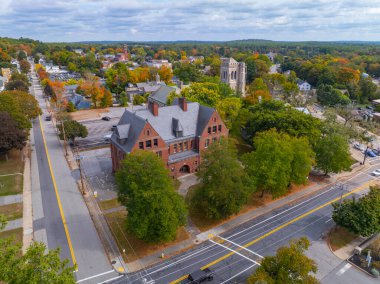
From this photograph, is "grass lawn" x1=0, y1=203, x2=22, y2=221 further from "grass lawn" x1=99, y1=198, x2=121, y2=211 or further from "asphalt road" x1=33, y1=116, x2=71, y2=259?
"grass lawn" x1=99, y1=198, x2=121, y2=211

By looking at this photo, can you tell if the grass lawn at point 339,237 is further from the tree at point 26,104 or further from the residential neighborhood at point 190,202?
the tree at point 26,104

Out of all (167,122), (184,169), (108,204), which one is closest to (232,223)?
(184,169)

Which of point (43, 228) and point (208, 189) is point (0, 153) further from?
point (208, 189)

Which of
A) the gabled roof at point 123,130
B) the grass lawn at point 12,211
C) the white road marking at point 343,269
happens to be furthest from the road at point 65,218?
the white road marking at point 343,269

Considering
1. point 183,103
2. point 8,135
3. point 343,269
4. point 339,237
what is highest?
point 183,103

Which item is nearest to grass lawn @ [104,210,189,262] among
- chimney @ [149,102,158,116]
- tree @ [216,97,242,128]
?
chimney @ [149,102,158,116]

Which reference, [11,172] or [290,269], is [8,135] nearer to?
[11,172]
